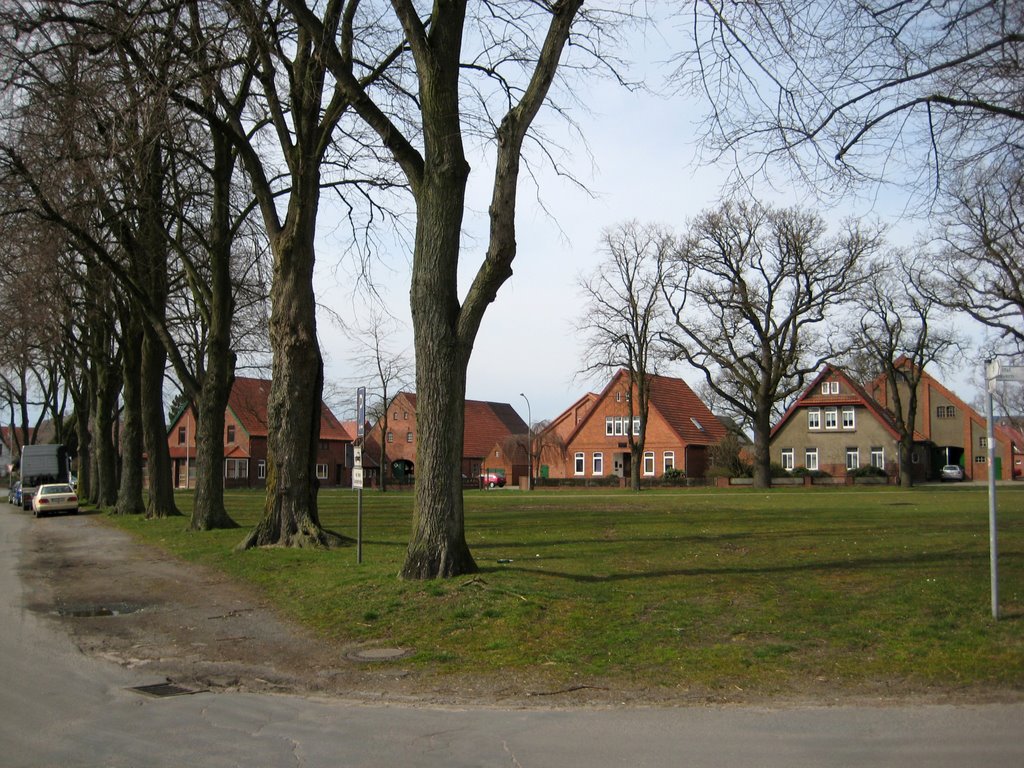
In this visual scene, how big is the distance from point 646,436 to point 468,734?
236 feet

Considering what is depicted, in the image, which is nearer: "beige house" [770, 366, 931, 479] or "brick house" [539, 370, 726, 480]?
"beige house" [770, 366, 931, 479]

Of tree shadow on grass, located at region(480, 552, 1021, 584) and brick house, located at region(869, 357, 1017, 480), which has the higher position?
brick house, located at region(869, 357, 1017, 480)

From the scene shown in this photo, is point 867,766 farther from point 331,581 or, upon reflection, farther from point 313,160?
point 313,160

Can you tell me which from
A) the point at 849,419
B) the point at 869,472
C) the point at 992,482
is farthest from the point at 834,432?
the point at 992,482

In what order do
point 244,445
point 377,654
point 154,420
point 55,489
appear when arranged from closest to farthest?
point 377,654, point 154,420, point 55,489, point 244,445

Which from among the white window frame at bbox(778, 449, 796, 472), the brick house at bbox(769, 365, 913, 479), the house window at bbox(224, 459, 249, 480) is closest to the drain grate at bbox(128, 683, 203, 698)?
the brick house at bbox(769, 365, 913, 479)

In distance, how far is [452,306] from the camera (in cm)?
1260

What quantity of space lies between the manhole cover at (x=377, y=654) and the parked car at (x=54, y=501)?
36569 mm

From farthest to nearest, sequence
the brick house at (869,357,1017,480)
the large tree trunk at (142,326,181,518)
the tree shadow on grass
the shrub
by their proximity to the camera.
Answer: the brick house at (869,357,1017,480) < the shrub < the large tree trunk at (142,326,181,518) < the tree shadow on grass

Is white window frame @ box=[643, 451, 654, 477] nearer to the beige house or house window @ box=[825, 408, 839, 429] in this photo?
the beige house

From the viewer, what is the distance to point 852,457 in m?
71.1

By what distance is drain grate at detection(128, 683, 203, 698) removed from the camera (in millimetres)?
8305

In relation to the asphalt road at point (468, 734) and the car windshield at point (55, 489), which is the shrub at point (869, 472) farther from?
the asphalt road at point (468, 734)

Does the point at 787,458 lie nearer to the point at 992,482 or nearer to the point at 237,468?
the point at 237,468
